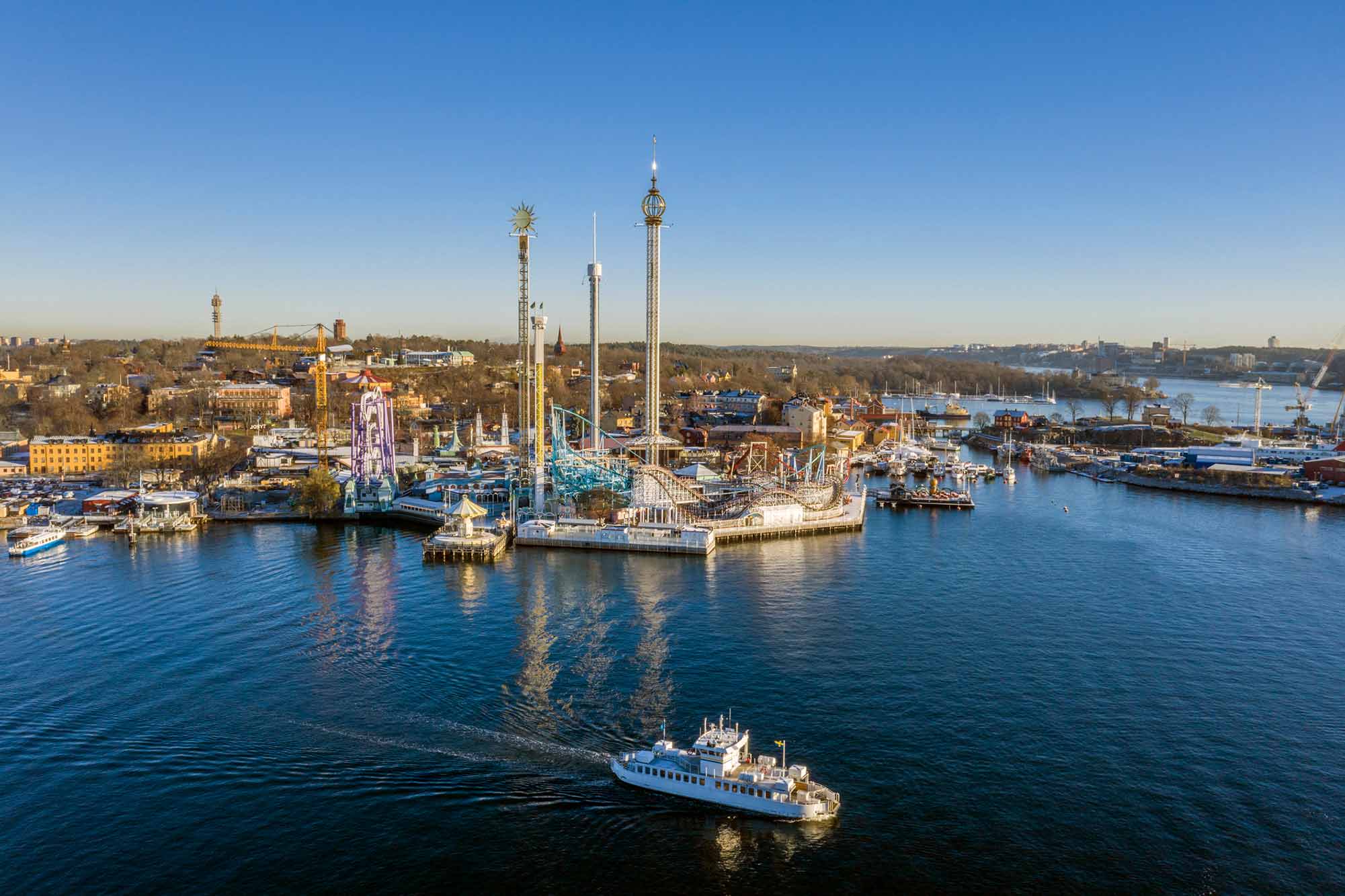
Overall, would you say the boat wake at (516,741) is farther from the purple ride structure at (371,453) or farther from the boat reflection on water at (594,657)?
the purple ride structure at (371,453)

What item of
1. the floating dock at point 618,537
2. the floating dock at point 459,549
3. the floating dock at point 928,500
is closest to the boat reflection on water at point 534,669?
the floating dock at point 459,549

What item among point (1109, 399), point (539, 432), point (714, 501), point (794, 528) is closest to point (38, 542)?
Result: point (539, 432)

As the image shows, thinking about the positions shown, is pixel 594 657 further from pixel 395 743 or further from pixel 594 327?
pixel 594 327

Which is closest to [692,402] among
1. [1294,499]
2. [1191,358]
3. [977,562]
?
[1294,499]

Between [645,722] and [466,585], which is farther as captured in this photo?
[466,585]

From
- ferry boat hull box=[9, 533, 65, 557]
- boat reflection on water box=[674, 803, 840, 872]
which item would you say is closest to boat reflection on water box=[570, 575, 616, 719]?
boat reflection on water box=[674, 803, 840, 872]

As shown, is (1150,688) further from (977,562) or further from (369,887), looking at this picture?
(369,887)
